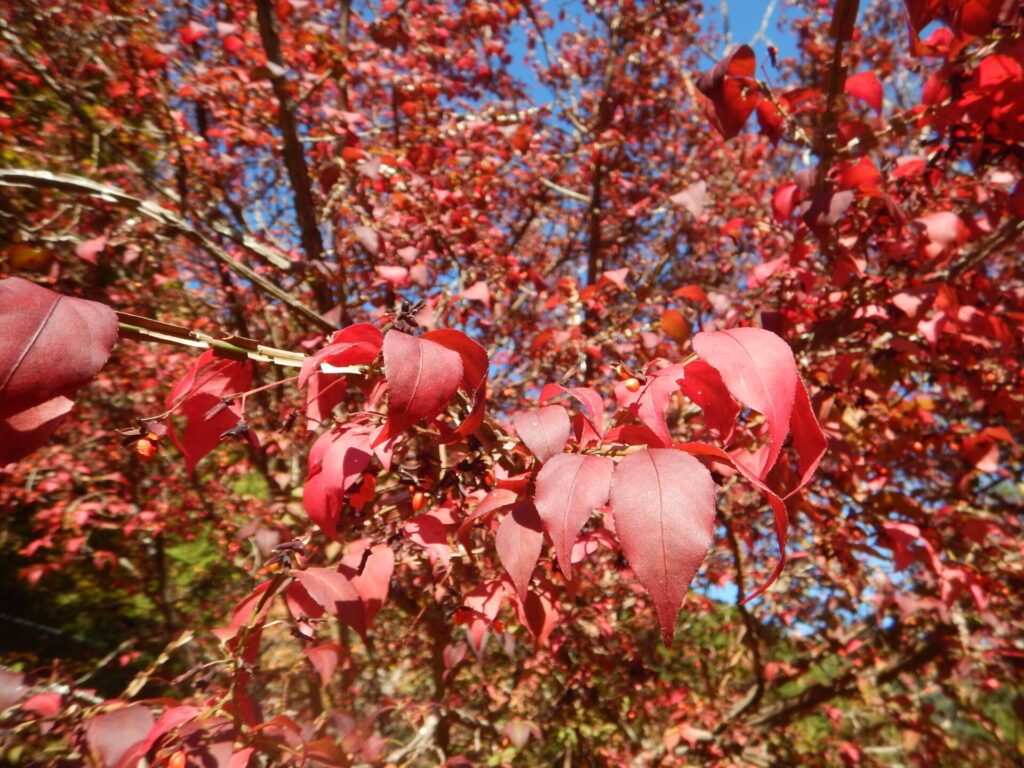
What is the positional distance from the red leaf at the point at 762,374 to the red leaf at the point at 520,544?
36cm

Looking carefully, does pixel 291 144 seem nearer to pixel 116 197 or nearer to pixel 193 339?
pixel 116 197

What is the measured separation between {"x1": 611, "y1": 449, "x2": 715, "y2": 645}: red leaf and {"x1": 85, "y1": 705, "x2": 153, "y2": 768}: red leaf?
1.20 metres

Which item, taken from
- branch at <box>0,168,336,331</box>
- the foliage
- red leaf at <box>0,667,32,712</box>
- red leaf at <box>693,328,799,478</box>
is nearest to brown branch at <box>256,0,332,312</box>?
the foliage

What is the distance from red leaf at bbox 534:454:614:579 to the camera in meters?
0.69

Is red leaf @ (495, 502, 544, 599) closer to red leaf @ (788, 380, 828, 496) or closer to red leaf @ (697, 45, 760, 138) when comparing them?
red leaf @ (788, 380, 828, 496)

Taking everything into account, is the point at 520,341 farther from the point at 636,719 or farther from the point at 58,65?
the point at 58,65

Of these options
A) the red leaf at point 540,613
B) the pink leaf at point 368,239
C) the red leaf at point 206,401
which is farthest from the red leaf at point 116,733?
the pink leaf at point 368,239

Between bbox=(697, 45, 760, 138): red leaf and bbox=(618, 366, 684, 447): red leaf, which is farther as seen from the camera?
bbox=(697, 45, 760, 138): red leaf

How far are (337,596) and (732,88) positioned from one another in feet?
5.30

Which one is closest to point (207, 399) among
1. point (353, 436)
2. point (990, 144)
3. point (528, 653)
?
point (353, 436)

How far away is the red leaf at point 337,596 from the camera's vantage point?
3.48 ft

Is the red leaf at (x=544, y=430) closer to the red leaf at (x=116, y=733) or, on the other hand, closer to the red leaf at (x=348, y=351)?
the red leaf at (x=348, y=351)

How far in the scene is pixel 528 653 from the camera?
13.1 ft

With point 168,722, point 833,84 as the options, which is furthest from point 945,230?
point 168,722
